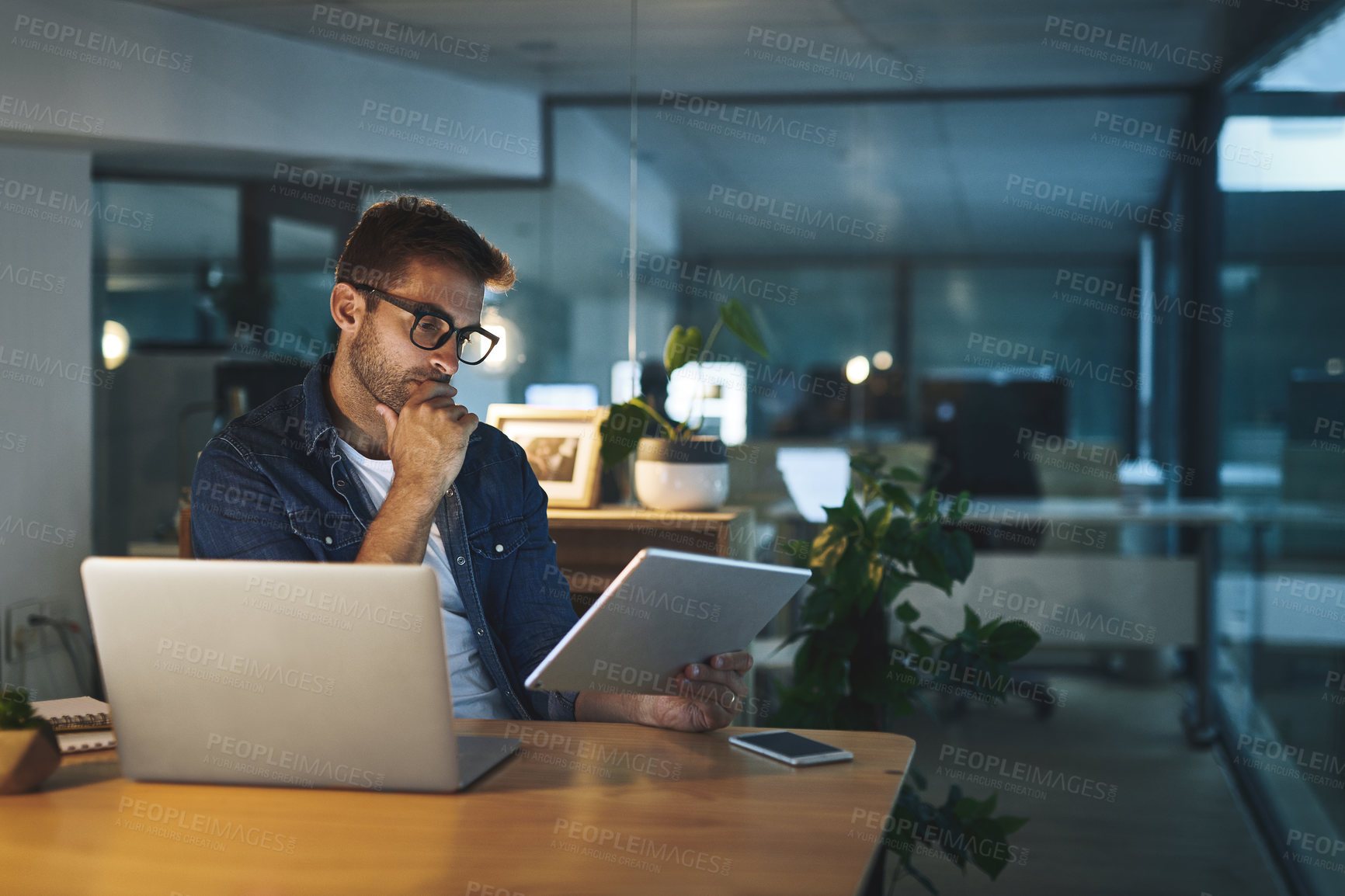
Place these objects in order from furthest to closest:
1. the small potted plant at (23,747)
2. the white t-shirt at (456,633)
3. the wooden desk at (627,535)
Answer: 1. the wooden desk at (627,535)
2. the white t-shirt at (456,633)
3. the small potted plant at (23,747)

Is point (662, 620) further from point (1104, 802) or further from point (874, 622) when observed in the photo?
point (1104, 802)

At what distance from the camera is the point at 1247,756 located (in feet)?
12.5

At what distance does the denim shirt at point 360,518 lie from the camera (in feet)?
5.57

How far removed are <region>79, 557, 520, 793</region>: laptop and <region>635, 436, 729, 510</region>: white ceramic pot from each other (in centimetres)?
166

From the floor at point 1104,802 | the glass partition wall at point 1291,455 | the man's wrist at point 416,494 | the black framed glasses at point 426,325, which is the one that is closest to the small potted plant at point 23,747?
the man's wrist at point 416,494

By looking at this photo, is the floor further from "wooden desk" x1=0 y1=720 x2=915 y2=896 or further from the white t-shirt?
"wooden desk" x1=0 y1=720 x2=915 y2=896

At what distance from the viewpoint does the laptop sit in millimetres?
1098

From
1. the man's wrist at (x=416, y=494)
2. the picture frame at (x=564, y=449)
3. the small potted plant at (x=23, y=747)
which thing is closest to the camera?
the small potted plant at (x=23, y=747)

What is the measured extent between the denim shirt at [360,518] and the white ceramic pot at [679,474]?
81cm

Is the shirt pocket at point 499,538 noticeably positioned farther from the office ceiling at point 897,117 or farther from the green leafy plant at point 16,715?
the office ceiling at point 897,117

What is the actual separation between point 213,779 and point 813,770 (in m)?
0.68

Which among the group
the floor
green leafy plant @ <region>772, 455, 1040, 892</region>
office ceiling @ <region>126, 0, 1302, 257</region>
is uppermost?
office ceiling @ <region>126, 0, 1302, 257</region>

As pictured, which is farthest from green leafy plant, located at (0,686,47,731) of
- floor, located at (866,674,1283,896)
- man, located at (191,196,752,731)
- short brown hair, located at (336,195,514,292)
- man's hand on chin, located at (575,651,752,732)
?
floor, located at (866,674,1283,896)

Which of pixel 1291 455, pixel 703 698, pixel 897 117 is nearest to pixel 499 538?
pixel 703 698
